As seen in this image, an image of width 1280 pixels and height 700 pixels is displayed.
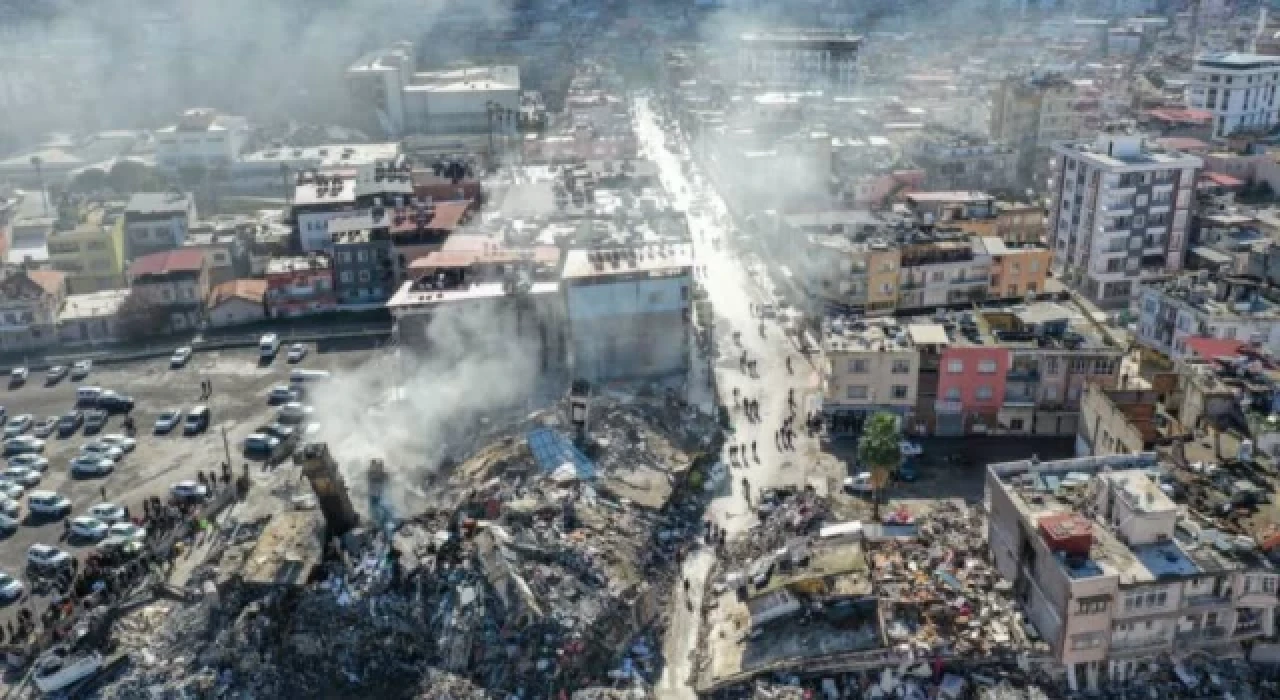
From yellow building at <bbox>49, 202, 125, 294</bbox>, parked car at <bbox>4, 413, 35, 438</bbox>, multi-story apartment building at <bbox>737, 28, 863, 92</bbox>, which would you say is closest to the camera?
parked car at <bbox>4, 413, 35, 438</bbox>

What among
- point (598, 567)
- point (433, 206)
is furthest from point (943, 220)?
point (598, 567)

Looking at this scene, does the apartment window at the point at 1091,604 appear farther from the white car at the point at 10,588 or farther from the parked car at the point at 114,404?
the parked car at the point at 114,404

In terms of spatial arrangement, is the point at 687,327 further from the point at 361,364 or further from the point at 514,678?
the point at 514,678

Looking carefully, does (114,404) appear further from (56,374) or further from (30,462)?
(56,374)

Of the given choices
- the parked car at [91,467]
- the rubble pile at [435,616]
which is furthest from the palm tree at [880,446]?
the parked car at [91,467]

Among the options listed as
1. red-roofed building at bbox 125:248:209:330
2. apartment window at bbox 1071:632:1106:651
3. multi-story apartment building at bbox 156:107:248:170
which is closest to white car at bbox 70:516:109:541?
red-roofed building at bbox 125:248:209:330

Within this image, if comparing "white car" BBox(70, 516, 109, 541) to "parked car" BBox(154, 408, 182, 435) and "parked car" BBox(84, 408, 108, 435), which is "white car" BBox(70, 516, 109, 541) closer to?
"parked car" BBox(154, 408, 182, 435)
